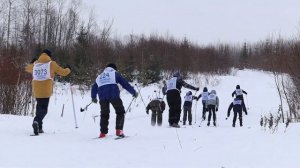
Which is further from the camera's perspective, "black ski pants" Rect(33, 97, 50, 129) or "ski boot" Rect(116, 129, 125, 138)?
"black ski pants" Rect(33, 97, 50, 129)

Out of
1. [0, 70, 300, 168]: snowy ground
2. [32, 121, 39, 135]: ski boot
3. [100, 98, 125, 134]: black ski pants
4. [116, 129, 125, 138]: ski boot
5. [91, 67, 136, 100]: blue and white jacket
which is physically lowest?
[0, 70, 300, 168]: snowy ground

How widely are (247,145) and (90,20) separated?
4681cm

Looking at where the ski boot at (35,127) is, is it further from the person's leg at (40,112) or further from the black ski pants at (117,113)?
the black ski pants at (117,113)

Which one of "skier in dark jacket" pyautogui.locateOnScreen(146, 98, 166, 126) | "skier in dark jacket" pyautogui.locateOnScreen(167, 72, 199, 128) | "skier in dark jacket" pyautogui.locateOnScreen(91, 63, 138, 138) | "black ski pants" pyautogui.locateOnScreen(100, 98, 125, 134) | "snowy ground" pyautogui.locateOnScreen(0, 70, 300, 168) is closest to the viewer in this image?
"snowy ground" pyautogui.locateOnScreen(0, 70, 300, 168)

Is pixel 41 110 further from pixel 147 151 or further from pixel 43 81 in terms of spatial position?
pixel 147 151

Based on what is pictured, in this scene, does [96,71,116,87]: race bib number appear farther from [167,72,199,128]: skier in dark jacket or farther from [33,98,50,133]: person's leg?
[167,72,199,128]: skier in dark jacket

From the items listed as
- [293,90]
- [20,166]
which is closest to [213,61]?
[293,90]

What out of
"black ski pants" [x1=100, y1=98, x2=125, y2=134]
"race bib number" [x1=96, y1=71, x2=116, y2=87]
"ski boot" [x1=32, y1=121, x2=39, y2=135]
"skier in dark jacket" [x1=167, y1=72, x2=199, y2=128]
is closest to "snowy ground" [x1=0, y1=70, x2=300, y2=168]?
"ski boot" [x1=32, y1=121, x2=39, y2=135]

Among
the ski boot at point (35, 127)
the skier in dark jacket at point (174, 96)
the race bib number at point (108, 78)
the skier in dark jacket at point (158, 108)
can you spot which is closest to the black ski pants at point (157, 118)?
the skier in dark jacket at point (158, 108)

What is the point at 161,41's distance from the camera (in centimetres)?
3641

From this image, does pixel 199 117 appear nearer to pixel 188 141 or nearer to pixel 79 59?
pixel 79 59

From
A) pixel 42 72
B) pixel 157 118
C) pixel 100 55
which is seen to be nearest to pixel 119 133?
pixel 42 72

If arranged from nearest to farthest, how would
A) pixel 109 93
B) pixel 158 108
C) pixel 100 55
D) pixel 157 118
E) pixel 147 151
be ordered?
pixel 147 151 < pixel 109 93 < pixel 158 108 < pixel 157 118 < pixel 100 55

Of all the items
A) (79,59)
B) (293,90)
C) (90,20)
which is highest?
(90,20)
